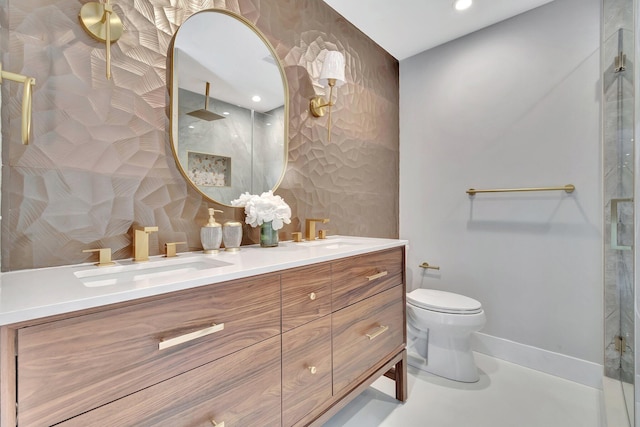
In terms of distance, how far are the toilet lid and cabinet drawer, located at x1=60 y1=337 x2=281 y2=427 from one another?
1.22 meters

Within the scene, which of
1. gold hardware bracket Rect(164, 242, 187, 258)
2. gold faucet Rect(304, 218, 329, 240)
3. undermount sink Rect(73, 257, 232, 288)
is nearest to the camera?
undermount sink Rect(73, 257, 232, 288)

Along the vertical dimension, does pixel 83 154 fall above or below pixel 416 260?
above

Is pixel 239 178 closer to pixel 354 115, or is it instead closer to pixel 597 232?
pixel 354 115

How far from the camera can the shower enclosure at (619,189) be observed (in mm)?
1364

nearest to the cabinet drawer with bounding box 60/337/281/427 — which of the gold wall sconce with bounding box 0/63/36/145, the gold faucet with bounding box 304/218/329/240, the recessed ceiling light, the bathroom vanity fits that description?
the bathroom vanity

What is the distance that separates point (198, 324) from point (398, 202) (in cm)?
218

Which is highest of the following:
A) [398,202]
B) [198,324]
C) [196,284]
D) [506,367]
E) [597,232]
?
[398,202]

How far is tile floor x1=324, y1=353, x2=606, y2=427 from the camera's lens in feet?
4.76

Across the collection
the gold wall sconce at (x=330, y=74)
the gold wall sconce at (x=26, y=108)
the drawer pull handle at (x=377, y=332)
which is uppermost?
the gold wall sconce at (x=330, y=74)

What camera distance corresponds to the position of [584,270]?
1795 mm

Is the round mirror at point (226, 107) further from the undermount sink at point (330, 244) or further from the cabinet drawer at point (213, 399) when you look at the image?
the cabinet drawer at point (213, 399)

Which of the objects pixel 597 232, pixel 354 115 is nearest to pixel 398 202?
pixel 354 115

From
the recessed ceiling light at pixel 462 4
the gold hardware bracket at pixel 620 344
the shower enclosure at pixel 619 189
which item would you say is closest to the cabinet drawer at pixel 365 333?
the shower enclosure at pixel 619 189

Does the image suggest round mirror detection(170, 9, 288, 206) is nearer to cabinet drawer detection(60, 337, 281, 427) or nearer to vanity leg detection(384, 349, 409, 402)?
cabinet drawer detection(60, 337, 281, 427)
